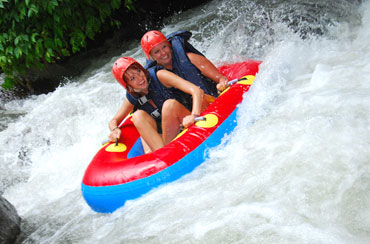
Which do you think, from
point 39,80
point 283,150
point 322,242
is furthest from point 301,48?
point 39,80

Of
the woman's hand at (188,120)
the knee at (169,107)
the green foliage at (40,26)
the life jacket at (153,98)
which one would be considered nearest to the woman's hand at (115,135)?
the life jacket at (153,98)

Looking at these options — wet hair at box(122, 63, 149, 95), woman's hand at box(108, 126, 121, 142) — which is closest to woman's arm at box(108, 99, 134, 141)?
woman's hand at box(108, 126, 121, 142)

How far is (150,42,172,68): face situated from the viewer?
352cm

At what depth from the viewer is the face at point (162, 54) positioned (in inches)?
138

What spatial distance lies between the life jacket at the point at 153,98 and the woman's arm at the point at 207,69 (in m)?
0.43

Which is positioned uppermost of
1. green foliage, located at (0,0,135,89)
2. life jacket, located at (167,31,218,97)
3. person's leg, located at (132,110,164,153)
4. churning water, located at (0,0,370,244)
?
green foliage, located at (0,0,135,89)

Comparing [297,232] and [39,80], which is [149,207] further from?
[39,80]

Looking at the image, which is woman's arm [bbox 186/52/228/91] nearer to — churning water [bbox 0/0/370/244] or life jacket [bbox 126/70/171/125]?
churning water [bbox 0/0/370/244]

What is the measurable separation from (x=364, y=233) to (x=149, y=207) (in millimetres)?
1412

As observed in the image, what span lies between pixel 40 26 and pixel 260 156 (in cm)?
466

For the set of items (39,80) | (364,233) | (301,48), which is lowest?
(364,233)

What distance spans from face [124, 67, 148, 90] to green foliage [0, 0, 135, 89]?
2733 millimetres

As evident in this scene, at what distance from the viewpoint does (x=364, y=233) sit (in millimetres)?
1815

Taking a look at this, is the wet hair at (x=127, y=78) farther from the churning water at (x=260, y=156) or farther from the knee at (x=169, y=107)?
the churning water at (x=260, y=156)
